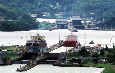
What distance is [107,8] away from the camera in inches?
5748

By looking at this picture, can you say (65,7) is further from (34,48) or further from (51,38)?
(34,48)

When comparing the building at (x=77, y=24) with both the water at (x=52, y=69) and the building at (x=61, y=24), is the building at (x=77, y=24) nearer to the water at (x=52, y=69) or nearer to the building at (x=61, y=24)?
the building at (x=61, y=24)

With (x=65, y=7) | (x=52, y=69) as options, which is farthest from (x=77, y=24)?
(x=52, y=69)

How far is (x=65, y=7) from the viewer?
154m

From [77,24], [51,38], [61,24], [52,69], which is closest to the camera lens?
[52,69]

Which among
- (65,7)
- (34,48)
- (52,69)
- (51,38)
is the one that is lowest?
(52,69)

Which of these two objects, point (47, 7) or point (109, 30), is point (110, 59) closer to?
point (109, 30)

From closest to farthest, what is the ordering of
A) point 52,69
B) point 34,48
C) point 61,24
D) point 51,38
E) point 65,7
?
1. point 52,69
2. point 34,48
3. point 51,38
4. point 61,24
5. point 65,7

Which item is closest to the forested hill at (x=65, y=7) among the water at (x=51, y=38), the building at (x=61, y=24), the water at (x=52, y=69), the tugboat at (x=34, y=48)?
the building at (x=61, y=24)

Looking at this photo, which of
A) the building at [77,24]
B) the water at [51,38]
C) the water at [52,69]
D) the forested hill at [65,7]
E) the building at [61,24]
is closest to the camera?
the water at [52,69]

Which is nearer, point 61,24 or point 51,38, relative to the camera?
point 51,38

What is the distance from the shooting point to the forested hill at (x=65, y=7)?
5236 inches

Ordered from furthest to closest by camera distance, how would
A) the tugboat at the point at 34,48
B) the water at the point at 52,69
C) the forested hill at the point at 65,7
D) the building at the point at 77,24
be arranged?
1. the forested hill at the point at 65,7
2. the building at the point at 77,24
3. the tugboat at the point at 34,48
4. the water at the point at 52,69

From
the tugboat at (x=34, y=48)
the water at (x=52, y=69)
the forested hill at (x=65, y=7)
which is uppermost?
the forested hill at (x=65, y=7)
